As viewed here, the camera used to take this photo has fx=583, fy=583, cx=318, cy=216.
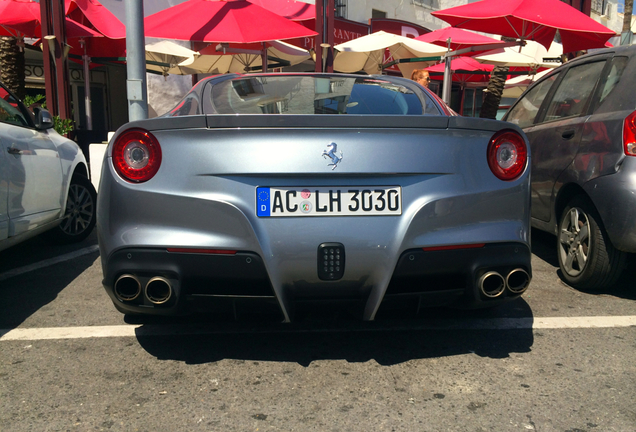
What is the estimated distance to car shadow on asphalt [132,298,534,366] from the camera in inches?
109

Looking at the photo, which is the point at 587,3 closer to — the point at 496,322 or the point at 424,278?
the point at 496,322

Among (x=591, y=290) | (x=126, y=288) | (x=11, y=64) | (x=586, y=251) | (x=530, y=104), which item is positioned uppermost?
(x=11, y=64)

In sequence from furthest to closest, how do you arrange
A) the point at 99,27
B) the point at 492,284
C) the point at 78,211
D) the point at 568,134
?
the point at 99,27 < the point at 78,211 < the point at 568,134 < the point at 492,284

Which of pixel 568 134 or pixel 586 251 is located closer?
pixel 586 251

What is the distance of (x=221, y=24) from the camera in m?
8.44

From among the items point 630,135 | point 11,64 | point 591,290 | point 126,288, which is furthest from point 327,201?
point 11,64

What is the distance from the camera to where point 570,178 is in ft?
13.0

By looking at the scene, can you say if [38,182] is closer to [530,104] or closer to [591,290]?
[591,290]

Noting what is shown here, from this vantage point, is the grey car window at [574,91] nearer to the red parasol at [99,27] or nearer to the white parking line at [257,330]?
the white parking line at [257,330]

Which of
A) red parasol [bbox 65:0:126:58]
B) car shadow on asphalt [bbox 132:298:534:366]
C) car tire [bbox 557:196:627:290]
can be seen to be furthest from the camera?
red parasol [bbox 65:0:126:58]

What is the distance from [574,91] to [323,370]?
3.09 meters

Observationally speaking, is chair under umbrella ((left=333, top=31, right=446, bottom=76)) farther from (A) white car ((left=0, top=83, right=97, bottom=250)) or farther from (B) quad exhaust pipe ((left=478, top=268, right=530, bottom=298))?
(B) quad exhaust pipe ((left=478, top=268, right=530, bottom=298))

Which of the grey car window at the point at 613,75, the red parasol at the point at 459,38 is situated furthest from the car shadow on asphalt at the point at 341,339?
the red parasol at the point at 459,38

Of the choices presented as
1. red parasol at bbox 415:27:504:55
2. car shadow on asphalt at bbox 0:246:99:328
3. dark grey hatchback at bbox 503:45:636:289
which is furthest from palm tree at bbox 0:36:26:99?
dark grey hatchback at bbox 503:45:636:289
